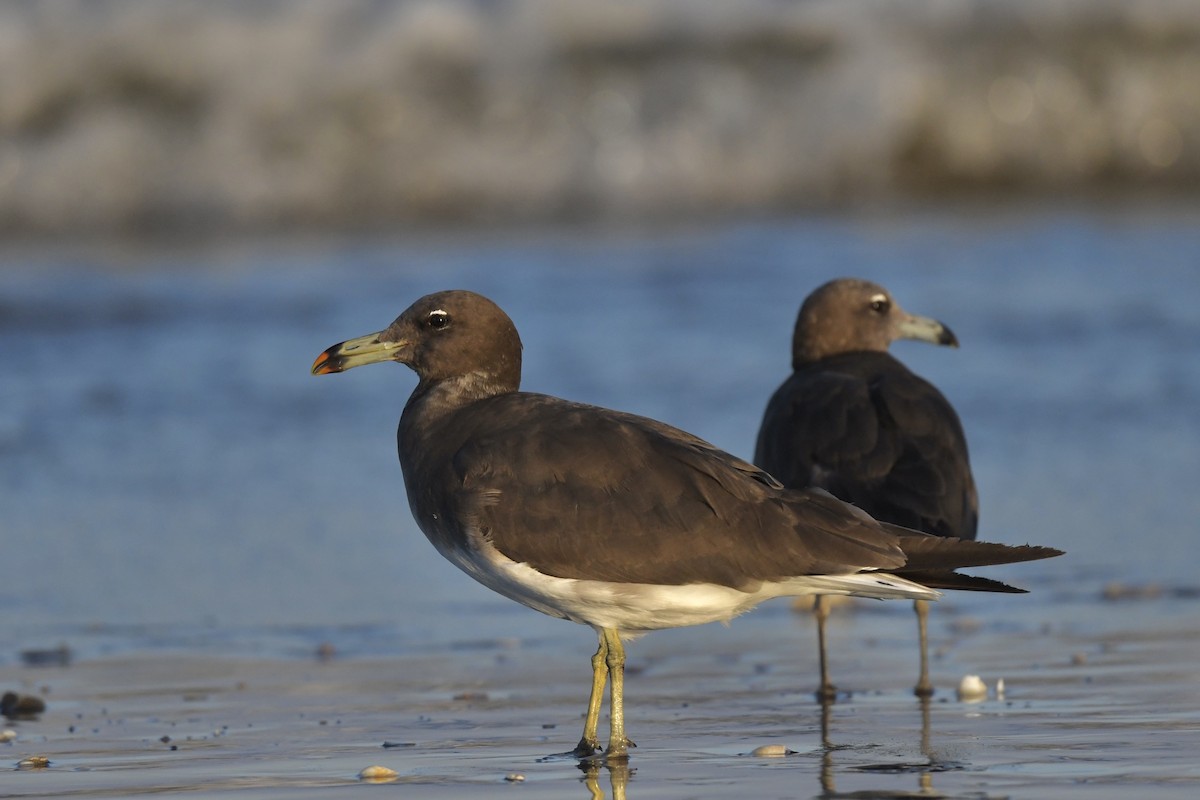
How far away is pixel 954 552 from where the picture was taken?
4801 millimetres

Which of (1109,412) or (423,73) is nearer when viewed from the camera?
(1109,412)

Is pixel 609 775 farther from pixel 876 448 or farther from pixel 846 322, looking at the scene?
pixel 846 322

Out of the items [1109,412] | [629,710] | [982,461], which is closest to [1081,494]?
[982,461]

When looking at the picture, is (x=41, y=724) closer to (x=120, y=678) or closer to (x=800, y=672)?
(x=120, y=678)

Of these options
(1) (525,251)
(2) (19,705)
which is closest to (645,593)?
(2) (19,705)

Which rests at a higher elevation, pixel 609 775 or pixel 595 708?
pixel 595 708

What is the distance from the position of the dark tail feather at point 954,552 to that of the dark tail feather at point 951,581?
0.5 inches

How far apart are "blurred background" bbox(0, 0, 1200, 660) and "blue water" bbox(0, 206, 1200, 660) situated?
0.11 ft

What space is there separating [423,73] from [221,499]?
9726 millimetres

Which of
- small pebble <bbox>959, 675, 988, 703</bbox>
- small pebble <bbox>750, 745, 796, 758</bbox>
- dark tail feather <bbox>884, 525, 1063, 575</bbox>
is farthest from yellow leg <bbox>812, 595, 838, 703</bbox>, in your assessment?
dark tail feather <bbox>884, 525, 1063, 575</bbox>

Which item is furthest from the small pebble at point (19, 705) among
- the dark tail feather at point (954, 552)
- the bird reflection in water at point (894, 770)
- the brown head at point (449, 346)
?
the dark tail feather at point (954, 552)

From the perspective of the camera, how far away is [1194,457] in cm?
882

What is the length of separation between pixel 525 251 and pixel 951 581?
9.85 meters

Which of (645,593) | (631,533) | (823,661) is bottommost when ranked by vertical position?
(823,661)
